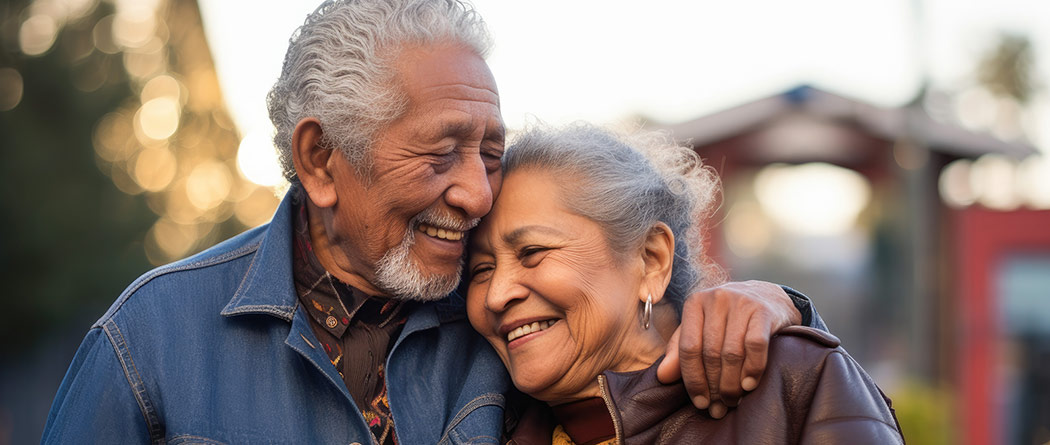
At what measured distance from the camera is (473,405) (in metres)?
2.55

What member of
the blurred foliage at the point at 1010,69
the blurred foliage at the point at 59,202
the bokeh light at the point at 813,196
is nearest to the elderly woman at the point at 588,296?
the bokeh light at the point at 813,196

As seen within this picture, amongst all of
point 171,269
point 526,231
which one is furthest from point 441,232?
point 171,269

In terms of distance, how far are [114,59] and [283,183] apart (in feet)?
41.2

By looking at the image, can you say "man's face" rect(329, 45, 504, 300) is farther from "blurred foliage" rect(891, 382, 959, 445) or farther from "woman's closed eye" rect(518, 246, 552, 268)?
"blurred foliage" rect(891, 382, 959, 445)

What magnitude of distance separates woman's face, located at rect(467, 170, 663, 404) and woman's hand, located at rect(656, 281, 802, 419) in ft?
0.72

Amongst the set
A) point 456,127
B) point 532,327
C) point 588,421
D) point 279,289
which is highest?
point 456,127

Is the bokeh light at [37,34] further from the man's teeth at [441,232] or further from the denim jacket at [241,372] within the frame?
the man's teeth at [441,232]

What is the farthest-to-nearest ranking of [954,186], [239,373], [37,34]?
[954,186] → [37,34] → [239,373]

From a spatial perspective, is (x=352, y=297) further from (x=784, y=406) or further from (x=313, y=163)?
(x=784, y=406)

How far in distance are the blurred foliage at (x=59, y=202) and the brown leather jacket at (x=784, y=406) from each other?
12709 mm

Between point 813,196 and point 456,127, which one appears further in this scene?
point 813,196

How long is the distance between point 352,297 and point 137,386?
1.99 ft

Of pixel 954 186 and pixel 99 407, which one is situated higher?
pixel 99 407

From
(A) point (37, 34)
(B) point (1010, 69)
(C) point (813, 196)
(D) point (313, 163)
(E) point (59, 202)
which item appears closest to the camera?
(D) point (313, 163)
